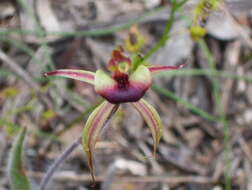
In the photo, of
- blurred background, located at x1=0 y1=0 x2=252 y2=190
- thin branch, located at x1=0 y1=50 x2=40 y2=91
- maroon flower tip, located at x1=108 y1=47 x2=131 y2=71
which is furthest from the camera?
blurred background, located at x1=0 y1=0 x2=252 y2=190

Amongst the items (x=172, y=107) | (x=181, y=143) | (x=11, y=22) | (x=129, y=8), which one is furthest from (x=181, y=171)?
(x=11, y=22)

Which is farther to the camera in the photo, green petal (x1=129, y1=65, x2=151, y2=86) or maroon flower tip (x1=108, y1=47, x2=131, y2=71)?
maroon flower tip (x1=108, y1=47, x2=131, y2=71)

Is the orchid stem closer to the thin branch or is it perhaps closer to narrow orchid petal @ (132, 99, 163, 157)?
narrow orchid petal @ (132, 99, 163, 157)

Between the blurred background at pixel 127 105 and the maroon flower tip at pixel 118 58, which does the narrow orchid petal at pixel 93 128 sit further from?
the blurred background at pixel 127 105

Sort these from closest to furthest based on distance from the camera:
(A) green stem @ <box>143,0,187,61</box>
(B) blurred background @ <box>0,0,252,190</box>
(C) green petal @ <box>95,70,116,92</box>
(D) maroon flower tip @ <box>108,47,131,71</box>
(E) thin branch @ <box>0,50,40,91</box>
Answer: (C) green petal @ <box>95,70,116,92</box> → (D) maroon flower tip @ <box>108,47,131,71</box> → (A) green stem @ <box>143,0,187,61</box> → (E) thin branch @ <box>0,50,40,91</box> → (B) blurred background @ <box>0,0,252,190</box>

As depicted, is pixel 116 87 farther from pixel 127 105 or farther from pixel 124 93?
pixel 127 105

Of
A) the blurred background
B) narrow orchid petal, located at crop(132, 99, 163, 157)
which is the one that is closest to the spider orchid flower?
narrow orchid petal, located at crop(132, 99, 163, 157)

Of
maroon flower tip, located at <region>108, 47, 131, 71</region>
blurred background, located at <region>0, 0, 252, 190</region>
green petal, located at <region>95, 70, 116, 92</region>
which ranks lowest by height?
blurred background, located at <region>0, 0, 252, 190</region>

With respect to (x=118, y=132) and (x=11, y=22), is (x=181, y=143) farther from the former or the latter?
(x=11, y=22)
